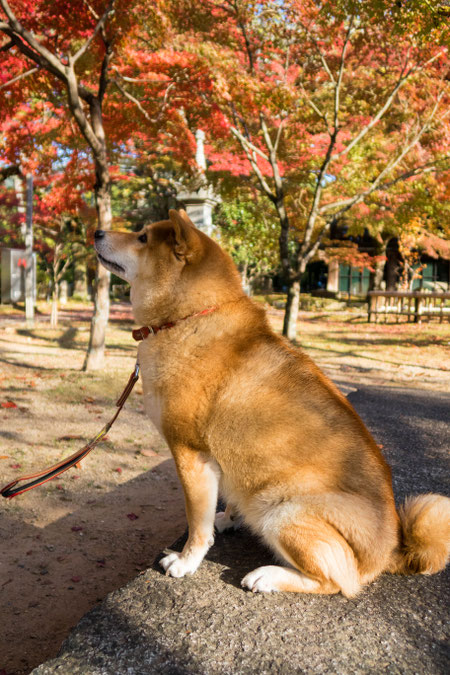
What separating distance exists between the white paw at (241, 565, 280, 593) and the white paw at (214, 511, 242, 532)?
26.9 inches

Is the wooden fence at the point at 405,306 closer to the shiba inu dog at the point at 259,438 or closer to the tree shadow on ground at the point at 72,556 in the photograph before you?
the tree shadow on ground at the point at 72,556

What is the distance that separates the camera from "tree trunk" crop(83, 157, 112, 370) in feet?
27.2

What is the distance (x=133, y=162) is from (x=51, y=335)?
9248mm

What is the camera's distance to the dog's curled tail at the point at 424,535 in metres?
2.30

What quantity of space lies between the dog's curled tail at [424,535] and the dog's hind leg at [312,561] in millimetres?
299

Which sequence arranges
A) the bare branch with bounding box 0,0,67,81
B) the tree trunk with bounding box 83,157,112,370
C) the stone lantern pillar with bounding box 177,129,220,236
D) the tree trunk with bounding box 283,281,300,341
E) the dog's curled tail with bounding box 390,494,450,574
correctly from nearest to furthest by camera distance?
the dog's curled tail with bounding box 390,494,450,574, the bare branch with bounding box 0,0,67,81, the tree trunk with bounding box 83,157,112,370, the tree trunk with bounding box 283,281,300,341, the stone lantern pillar with bounding box 177,129,220,236

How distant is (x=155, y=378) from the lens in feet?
8.27

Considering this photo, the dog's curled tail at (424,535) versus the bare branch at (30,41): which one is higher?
the bare branch at (30,41)

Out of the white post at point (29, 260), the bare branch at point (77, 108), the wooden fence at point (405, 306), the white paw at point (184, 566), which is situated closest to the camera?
the white paw at point (184, 566)

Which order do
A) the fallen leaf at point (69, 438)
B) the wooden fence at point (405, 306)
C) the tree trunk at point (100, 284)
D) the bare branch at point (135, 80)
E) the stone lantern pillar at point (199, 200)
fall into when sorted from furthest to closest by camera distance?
1. the wooden fence at point (405, 306)
2. the stone lantern pillar at point (199, 200)
3. the bare branch at point (135, 80)
4. the tree trunk at point (100, 284)
5. the fallen leaf at point (69, 438)

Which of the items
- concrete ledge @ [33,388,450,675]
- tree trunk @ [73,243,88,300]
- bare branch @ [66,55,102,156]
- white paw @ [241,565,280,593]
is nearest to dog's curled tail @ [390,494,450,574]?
concrete ledge @ [33,388,450,675]

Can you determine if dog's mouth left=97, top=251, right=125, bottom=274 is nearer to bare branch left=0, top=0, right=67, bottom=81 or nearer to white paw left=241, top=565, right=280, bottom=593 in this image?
white paw left=241, top=565, right=280, bottom=593

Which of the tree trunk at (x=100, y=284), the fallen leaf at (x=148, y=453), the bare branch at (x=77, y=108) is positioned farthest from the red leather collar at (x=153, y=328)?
the bare branch at (x=77, y=108)

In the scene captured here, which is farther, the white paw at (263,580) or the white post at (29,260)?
the white post at (29,260)
